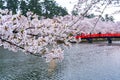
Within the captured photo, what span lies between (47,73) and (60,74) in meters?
0.77

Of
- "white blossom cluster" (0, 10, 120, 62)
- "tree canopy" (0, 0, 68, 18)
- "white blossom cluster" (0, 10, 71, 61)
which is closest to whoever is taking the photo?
"white blossom cluster" (0, 10, 120, 62)

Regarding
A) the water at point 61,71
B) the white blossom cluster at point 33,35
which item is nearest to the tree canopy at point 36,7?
the water at point 61,71

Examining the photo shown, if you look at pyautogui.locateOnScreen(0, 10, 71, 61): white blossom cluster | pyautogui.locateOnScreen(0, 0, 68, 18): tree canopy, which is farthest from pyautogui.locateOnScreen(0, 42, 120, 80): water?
pyautogui.locateOnScreen(0, 0, 68, 18): tree canopy

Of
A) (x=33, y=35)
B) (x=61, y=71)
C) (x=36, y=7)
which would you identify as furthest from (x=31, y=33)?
(x=36, y=7)

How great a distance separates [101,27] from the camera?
64.0m

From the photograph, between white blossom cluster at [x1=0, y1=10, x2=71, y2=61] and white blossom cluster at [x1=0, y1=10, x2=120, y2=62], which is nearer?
white blossom cluster at [x1=0, y1=10, x2=120, y2=62]

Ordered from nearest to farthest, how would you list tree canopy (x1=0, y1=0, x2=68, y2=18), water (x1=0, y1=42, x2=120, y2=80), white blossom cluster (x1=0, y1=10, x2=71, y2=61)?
white blossom cluster (x1=0, y1=10, x2=71, y2=61) < water (x1=0, y1=42, x2=120, y2=80) < tree canopy (x1=0, y1=0, x2=68, y2=18)

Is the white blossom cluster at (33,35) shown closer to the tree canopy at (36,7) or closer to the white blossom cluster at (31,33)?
the white blossom cluster at (31,33)

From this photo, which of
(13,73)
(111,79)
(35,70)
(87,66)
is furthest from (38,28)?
(87,66)

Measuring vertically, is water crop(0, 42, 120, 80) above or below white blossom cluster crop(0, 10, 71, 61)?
below

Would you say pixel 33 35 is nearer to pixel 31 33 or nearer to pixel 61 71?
pixel 31 33

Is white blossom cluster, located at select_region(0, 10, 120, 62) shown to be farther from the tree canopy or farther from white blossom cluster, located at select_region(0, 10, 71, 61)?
the tree canopy

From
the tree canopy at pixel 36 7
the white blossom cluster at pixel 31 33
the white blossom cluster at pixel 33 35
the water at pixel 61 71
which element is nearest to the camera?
the white blossom cluster at pixel 31 33

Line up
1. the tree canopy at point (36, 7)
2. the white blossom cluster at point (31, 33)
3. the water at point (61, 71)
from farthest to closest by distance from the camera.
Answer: the tree canopy at point (36, 7) < the water at point (61, 71) < the white blossom cluster at point (31, 33)
